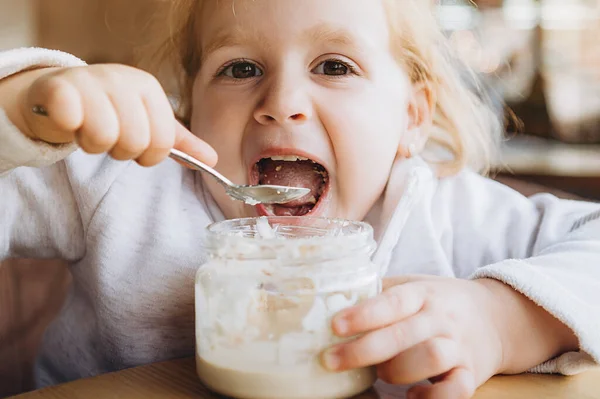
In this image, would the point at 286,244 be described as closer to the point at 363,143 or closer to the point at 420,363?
the point at 420,363

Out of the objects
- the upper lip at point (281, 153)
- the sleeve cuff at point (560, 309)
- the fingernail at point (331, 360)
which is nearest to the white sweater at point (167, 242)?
the sleeve cuff at point (560, 309)

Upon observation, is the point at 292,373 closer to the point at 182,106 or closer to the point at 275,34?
the point at 275,34

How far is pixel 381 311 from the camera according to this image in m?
0.51

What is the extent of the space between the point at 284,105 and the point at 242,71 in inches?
4.7

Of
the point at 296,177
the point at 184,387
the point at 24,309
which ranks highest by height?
the point at 296,177

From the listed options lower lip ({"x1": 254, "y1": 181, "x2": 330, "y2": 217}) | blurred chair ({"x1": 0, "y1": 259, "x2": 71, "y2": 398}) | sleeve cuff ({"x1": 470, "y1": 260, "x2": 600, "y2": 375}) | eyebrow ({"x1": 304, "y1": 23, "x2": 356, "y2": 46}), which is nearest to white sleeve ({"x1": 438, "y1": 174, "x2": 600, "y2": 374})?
sleeve cuff ({"x1": 470, "y1": 260, "x2": 600, "y2": 375})

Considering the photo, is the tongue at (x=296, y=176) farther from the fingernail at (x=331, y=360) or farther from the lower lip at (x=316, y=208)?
the fingernail at (x=331, y=360)

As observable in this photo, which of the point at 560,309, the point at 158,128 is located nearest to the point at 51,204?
the point at 158,128

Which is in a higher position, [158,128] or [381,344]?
[158,128]

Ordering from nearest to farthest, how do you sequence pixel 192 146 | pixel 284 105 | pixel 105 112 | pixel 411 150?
pixel 105 112
pixel 192 146
pixel 284 105
pixel 411 150

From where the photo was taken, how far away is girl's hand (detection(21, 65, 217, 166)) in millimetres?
454

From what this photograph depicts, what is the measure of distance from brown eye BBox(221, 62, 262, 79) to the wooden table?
1.30 ft

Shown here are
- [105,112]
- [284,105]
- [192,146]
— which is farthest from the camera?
[284,105]

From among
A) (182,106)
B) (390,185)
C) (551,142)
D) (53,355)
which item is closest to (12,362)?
(53,355)
